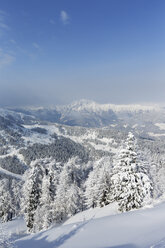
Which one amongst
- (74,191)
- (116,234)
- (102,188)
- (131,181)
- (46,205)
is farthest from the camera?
(74,191)

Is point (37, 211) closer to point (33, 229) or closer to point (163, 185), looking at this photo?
point (33, 229)

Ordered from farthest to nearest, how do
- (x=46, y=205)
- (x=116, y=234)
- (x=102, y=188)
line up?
(x=102, y=188)
(x=46, y=205)
(x=116, y=234)

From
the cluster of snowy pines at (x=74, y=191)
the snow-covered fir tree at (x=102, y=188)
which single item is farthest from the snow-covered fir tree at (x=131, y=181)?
the snow-covered fir tree at (x=102, y=188)

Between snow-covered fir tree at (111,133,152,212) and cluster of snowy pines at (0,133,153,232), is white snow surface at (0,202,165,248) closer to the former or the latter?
snow-covered fir tree at (111,133,152,212)

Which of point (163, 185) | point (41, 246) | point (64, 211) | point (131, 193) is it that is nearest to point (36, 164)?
point (64, 211)

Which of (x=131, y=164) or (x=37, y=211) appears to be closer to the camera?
(x=131, y=164)

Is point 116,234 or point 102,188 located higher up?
point 116,234

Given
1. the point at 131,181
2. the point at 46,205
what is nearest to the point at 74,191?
the point at 46,205

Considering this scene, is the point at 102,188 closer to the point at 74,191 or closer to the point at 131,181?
the point at 74,191

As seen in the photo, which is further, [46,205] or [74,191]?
[74,191]
